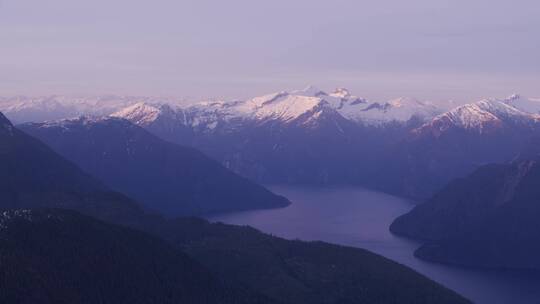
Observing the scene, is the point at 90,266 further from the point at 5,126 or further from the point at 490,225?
the point at 490,225

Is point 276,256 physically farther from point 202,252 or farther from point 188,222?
point 188,222

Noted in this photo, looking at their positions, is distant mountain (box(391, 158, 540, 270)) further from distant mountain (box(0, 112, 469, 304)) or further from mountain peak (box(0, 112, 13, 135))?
Result: mountain peak (box(0, 112, 13, 135))

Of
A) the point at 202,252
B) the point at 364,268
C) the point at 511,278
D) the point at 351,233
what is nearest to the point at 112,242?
the point at 202,252

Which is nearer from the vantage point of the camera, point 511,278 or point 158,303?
point 158,303

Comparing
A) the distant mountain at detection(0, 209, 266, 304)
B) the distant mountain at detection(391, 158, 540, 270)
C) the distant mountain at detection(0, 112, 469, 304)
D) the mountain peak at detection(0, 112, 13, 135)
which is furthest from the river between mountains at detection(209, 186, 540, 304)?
the mountain peak at detection(0, 112, 13, 135)

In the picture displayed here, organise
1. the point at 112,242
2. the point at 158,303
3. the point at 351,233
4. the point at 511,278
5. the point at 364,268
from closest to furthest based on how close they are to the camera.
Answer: the point at 158,303
the point at 112,242
the point at 364,268
the point at 511,278
the point at 351,233

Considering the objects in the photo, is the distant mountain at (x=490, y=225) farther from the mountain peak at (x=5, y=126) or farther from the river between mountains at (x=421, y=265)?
the mountain peak at (x=5, y=126)

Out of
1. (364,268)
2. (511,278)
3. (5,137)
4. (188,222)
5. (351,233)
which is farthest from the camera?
(351,233)

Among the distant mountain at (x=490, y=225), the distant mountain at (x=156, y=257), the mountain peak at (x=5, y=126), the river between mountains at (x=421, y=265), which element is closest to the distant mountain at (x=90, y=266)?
the distant mountain at (x=156, y=257)
